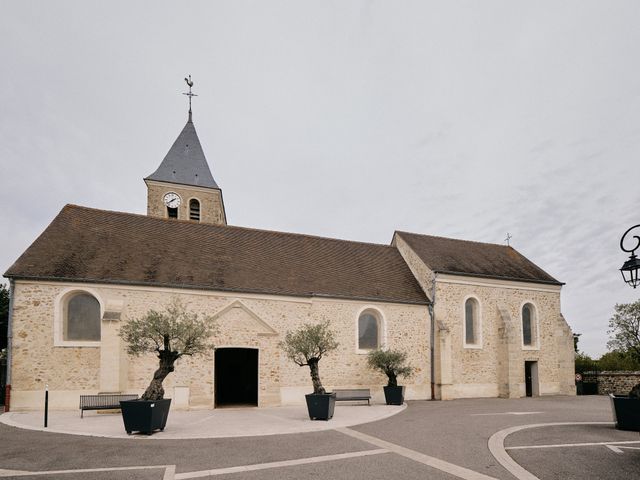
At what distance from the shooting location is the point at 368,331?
19703 mm

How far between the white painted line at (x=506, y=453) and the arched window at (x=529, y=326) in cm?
1105

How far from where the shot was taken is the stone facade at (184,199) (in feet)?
93.7

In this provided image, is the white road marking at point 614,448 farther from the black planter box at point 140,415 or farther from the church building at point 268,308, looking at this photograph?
the church building at point 268,308

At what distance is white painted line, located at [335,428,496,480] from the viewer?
23.0 feet

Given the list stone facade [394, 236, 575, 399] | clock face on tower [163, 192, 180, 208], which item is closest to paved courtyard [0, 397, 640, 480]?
stone facade [394, 236, 575, 399]

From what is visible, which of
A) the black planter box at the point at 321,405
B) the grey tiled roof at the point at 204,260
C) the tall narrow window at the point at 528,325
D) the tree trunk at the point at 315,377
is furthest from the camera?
the tall narrow window at the point at 528,325

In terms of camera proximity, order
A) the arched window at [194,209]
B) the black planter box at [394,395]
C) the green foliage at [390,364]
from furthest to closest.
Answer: the arched window at [194,209]
the green foliage at [390,364]
the black planter box at [394,395]

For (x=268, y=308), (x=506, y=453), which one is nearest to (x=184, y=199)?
(x=268, y=308)

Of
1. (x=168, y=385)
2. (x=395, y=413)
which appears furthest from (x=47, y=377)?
(x=395, y=413)

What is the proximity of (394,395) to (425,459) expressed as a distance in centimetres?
940

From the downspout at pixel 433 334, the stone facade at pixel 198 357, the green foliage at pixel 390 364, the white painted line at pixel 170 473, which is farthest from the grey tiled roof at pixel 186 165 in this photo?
the white painted line at pixel 170 473

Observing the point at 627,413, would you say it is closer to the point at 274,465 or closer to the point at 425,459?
the point at 425,459

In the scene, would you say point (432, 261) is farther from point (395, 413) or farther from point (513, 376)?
point (395, 413)

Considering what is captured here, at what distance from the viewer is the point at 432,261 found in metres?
22.0
